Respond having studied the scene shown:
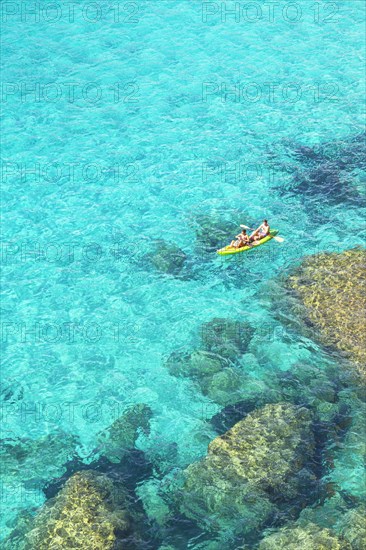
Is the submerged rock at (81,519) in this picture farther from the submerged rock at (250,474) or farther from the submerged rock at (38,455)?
the submerged rock at (250,474)

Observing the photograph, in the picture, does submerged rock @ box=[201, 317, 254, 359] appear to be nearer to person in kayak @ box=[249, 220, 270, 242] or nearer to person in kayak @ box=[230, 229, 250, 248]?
person in kayak @ box=[230, 229, 250, 248]

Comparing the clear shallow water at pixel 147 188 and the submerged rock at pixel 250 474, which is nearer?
the submerged rock at pixel 250 474

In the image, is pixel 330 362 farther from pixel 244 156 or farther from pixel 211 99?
pixel 211 99

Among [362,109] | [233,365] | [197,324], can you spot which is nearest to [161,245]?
[197,324]
